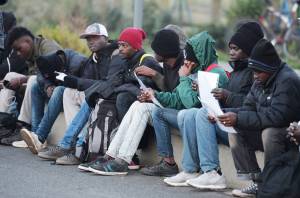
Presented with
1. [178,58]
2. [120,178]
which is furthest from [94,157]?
[178,58]

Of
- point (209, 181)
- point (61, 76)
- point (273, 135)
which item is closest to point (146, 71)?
point (61, 76)

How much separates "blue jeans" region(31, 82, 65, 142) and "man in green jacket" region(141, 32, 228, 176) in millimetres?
1544

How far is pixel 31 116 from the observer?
35.9 ft

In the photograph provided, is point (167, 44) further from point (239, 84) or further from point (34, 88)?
point (34, 88)

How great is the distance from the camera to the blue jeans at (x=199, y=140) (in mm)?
8398

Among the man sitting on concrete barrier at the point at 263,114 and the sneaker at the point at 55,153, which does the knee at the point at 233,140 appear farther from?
the sneaker at the point at 55,153

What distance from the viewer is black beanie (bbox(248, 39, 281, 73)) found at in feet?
25.8

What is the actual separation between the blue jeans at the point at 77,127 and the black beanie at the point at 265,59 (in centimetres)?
241

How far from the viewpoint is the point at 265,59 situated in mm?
7879

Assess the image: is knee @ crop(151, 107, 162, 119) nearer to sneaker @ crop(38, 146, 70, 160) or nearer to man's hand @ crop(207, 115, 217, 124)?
man's hand @ crop(207, 115, 217, 124)

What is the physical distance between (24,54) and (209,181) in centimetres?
353

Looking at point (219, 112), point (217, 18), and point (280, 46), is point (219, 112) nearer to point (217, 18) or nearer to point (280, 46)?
point (280, 46)

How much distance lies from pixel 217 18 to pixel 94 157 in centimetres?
1579

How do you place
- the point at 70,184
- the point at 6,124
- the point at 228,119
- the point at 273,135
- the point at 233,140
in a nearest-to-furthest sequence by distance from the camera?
1. the point at 273,135
2. the point at 228,119
3. the point at 233,140
4. the point at 70,184
5. the point at 6,124
